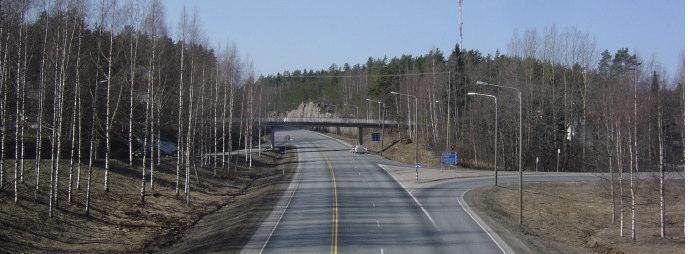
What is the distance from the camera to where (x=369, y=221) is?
1372 inches

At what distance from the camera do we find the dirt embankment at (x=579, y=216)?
110 feet

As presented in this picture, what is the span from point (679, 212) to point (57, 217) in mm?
36072

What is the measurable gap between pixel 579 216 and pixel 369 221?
1858 cm

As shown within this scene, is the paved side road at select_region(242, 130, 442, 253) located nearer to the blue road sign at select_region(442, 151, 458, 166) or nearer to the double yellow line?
the double yellow line

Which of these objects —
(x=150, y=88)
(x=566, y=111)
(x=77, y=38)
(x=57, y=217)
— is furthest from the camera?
(x=566, y=111)

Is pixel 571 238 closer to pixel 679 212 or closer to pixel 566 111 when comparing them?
pixel 679 212

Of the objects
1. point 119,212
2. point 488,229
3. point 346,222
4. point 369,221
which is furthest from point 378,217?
point 119,212

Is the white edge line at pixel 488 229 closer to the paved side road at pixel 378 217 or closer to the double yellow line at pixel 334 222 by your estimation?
the paved side road at pixel 378 217

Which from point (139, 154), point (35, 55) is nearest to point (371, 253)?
point (35, 55)

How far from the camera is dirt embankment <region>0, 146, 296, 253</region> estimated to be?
26181 millimetres

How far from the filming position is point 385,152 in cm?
10694

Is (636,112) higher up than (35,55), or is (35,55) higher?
(35,55)

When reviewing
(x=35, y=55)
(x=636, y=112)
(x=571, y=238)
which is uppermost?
(x=35, y=55)

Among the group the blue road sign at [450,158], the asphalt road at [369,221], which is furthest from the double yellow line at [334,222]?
the blue road sign at [450,158]
